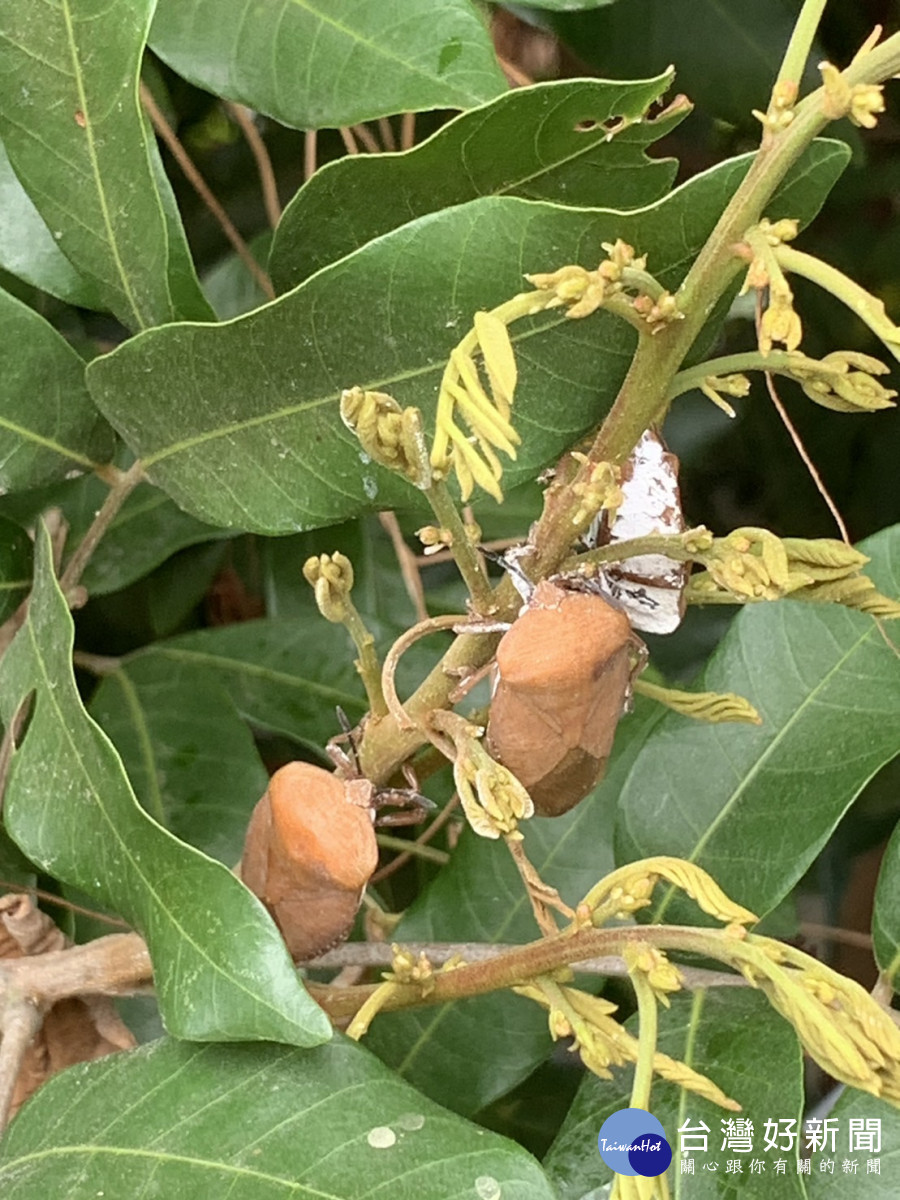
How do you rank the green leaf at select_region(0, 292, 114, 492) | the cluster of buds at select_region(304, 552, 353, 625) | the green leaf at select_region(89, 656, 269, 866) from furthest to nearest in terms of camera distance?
1. the green leaf at select_region(89, 656, 269, 866)
2. the green leaf at select_region(0, 292, 114, 492)
3. the cluster of buds at select_region(304, 552, 353, 625)

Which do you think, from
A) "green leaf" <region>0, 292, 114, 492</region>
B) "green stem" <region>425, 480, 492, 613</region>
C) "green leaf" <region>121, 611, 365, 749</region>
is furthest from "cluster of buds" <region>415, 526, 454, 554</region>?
"green leaf" <region>121, 611, 365, 749</region>

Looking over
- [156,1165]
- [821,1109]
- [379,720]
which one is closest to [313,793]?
[379,720]

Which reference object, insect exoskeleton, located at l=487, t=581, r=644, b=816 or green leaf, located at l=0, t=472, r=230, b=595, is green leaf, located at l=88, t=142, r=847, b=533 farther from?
green leaf, located at l=0, t=472, r=230, b=595

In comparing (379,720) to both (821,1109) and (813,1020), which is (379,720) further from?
(821,1109)

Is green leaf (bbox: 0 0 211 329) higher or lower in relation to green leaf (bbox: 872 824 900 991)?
higher

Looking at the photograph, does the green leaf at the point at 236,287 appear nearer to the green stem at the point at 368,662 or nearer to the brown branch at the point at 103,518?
the brown branch at the point at 103,518

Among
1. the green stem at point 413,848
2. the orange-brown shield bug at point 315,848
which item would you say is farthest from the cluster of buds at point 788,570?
the green stem at point 413,848
